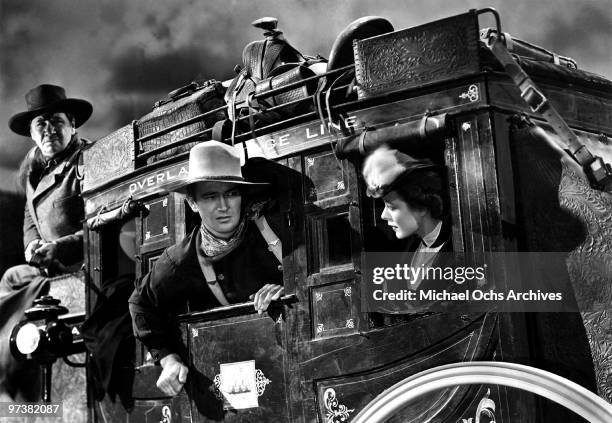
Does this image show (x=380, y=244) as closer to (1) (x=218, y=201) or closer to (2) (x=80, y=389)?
(1) (x=218, y=201)

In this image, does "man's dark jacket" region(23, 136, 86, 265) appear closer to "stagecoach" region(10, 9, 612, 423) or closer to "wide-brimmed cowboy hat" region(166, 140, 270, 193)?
"stagecoach" region(10, 9, 612, 423)

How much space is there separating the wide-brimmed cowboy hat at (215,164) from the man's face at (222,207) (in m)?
0.10

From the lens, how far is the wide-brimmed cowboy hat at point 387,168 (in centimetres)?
434

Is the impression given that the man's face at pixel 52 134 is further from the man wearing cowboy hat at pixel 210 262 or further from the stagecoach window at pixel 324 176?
the stagecoach window at pixel 324 176

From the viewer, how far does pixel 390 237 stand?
451cm

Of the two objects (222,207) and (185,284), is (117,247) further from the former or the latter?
(222,207)

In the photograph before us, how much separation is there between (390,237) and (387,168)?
0.33 metres

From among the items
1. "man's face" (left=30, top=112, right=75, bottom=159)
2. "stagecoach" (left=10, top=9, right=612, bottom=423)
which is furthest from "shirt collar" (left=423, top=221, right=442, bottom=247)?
"man's face" (left=30, top=112, right=75, bottom=159)

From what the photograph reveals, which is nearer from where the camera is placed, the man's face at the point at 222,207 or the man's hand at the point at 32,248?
the man's face at the point at 222,207

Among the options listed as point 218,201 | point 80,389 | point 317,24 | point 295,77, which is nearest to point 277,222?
point 218,201

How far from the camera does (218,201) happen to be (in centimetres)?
518

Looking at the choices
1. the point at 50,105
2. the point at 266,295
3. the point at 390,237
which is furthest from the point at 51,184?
the point at 390,237

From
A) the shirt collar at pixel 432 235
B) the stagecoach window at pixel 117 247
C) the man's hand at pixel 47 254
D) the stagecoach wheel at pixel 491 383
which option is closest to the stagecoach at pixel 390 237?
the stagecoach wheel at pixel 491 383

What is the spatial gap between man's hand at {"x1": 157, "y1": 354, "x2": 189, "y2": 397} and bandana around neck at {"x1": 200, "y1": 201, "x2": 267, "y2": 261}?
0.59m
